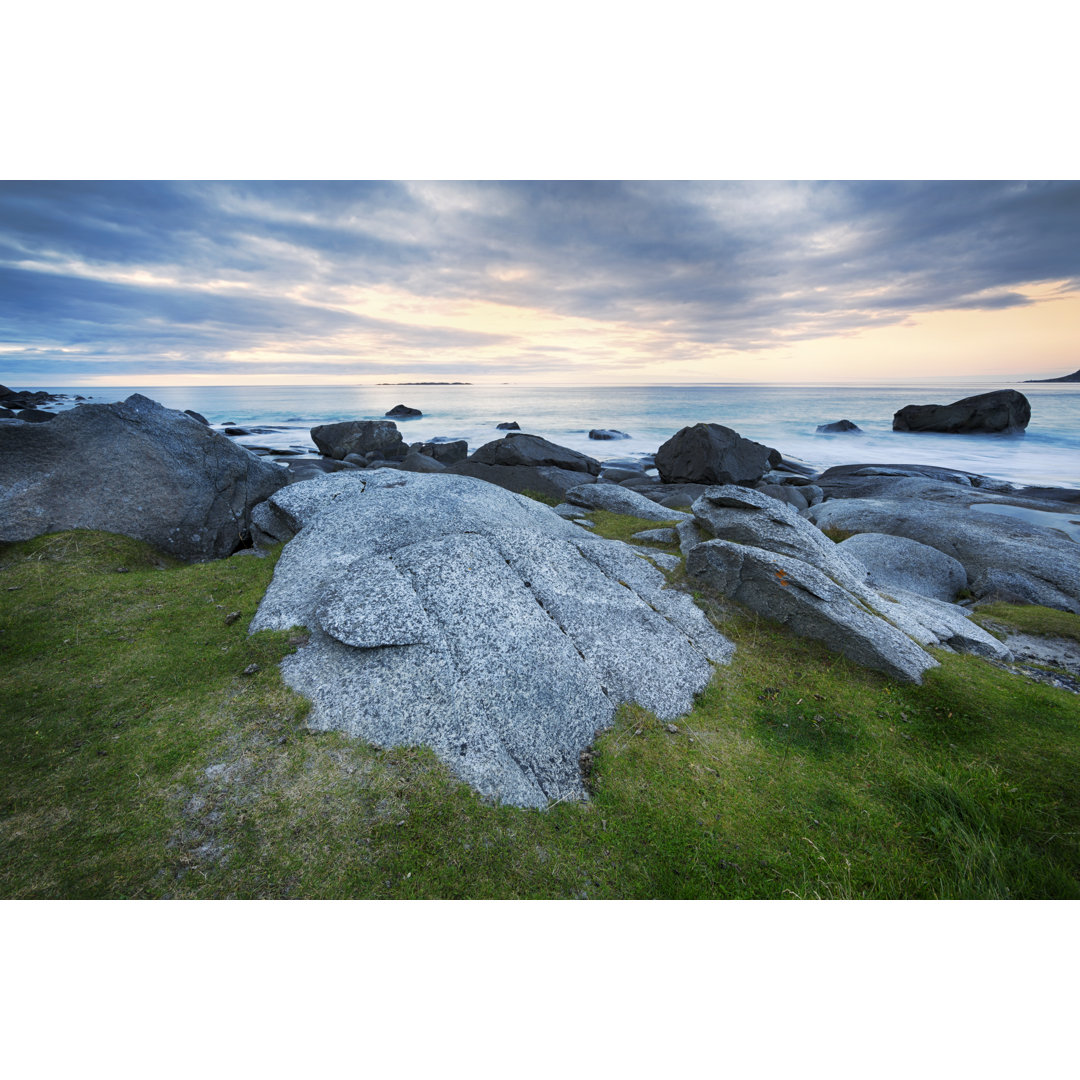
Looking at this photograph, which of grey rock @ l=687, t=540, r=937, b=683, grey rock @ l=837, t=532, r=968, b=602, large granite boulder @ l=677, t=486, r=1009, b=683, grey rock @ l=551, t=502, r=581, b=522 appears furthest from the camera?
grey rock @ l=551, t=502, r=581, b=522

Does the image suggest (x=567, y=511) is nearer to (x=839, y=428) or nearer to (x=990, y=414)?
(x=990, y=414)

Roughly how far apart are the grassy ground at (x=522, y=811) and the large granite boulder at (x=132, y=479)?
3.68 metres

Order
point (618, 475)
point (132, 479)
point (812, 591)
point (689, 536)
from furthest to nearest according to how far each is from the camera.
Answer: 1. point (618, 475)
2. point (132, 479)
3. point (689, 536)
4. point (812, 591)

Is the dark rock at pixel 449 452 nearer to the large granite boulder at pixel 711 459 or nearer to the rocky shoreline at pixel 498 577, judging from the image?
the large granite boulder at pixel 711 459

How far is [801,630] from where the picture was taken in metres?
7.95

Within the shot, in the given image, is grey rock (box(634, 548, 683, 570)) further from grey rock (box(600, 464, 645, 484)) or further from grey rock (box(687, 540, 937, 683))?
grey rock (box(600, 464, 645, 484))

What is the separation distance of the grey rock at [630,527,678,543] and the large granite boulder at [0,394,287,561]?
377 inches

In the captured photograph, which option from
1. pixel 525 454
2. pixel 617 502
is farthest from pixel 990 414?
pixel 617 502

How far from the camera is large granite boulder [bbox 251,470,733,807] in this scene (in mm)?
5762

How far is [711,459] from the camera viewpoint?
27.8 m

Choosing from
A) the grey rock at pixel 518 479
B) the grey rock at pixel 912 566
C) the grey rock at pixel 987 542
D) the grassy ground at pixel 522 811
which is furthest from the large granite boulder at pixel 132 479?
the grey rock at pixel 987 542

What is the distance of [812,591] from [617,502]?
716 centimetres

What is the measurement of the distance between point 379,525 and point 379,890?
6.31 metres

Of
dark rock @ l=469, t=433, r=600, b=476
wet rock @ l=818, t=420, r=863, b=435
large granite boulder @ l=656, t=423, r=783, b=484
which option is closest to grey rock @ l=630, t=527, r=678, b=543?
dark rock @ l=469, t=433, r=600, b=476
